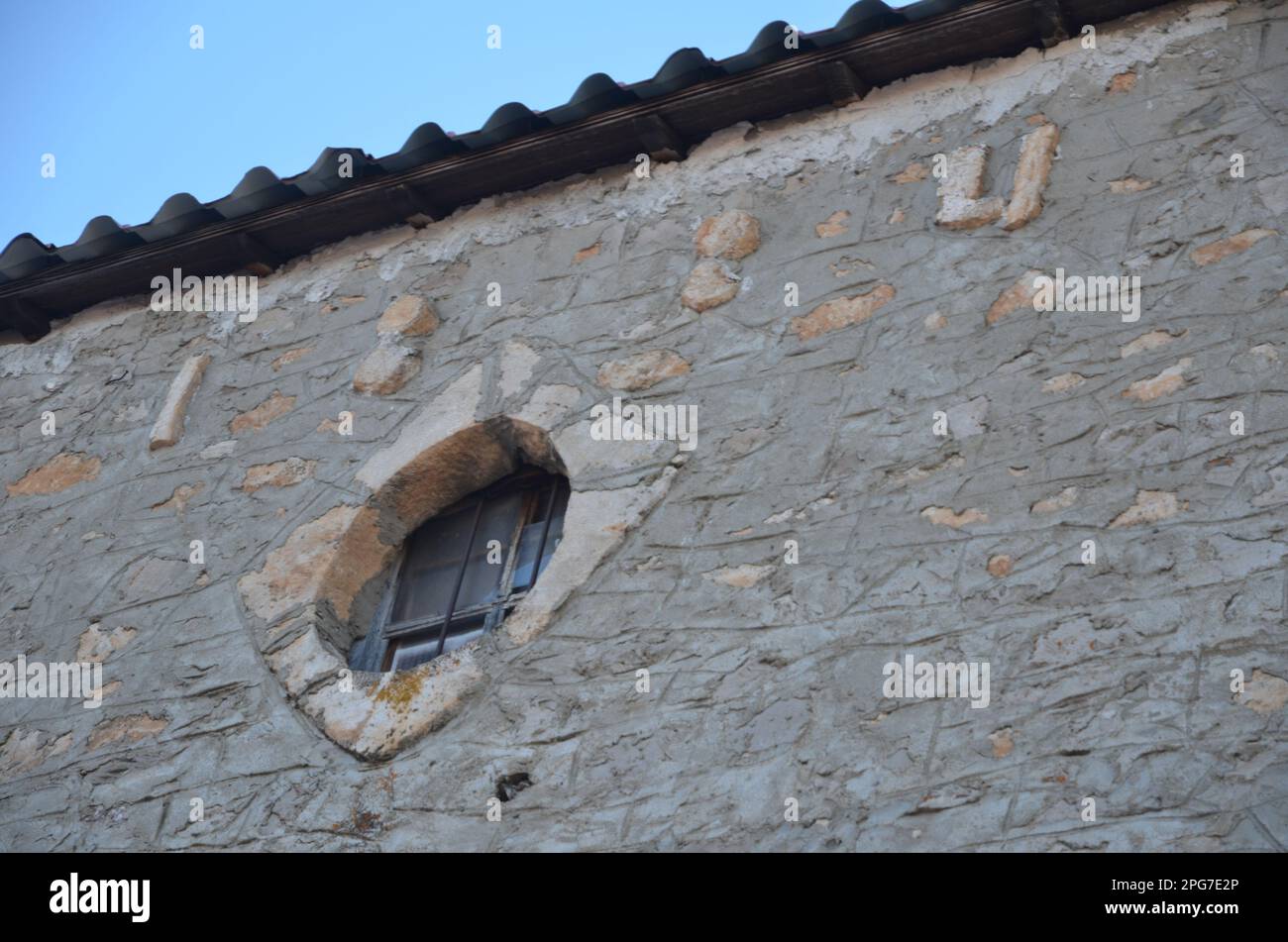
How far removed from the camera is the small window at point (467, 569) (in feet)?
14.7

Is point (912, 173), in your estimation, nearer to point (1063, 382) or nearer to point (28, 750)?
point (1063, 382)

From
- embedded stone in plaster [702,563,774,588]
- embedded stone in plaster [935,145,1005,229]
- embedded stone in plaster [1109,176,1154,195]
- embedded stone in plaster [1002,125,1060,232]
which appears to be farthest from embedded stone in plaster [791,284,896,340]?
embedded stone in plaster [702,563,774,588]

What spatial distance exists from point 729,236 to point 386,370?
3.67ft

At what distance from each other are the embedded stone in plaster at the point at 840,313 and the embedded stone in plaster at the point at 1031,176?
38cm

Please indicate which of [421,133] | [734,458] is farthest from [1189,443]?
[421,133]

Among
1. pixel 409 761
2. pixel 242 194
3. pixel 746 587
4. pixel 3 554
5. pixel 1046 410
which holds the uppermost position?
pixel 242 194

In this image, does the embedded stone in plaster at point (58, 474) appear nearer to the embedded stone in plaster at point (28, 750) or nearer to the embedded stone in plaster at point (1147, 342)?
the embedded stone in plaster at point (28, 750)

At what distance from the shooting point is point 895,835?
3.32 metres

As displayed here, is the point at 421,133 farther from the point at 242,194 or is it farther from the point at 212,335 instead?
the point at 212,335

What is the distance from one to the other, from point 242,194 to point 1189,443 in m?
3.19

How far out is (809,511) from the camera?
3.98m

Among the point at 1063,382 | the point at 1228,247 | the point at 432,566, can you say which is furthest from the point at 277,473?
the point at 1228,247

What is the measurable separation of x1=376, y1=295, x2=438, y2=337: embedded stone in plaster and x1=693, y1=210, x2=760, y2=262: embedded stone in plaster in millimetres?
882

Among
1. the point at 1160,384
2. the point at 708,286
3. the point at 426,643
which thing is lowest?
the point at 426,643
